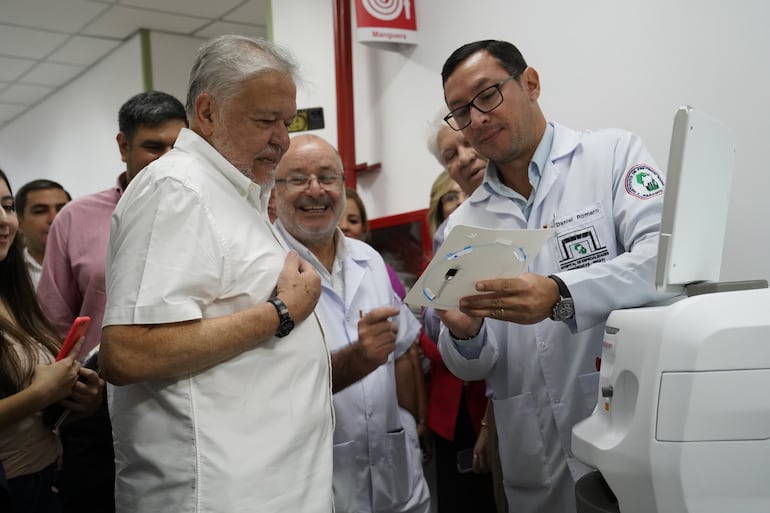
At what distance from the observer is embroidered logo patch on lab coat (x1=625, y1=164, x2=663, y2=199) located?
1.53 metres

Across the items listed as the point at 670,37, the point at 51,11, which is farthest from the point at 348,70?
the point at 51,11

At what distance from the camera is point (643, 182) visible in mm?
1557

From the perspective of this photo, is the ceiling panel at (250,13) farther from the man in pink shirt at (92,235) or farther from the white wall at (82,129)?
the man in pink shirt at (92,235)

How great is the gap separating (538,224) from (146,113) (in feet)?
4.30

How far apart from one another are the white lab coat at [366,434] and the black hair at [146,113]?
0.57 m

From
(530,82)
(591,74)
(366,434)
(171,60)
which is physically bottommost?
(366,434)

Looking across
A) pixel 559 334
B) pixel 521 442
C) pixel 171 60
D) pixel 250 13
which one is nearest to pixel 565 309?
pixel 559 334

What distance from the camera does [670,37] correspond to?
211 centimetres

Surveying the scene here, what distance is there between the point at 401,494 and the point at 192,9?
14.6ft

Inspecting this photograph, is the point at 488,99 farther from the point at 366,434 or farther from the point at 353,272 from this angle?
A: the point at 366,434

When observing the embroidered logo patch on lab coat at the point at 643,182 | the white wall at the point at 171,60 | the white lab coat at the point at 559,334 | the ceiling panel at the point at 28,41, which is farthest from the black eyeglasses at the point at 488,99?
the ceiling panel at the point at 28,41

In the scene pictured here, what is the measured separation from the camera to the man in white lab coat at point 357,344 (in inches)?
69.3

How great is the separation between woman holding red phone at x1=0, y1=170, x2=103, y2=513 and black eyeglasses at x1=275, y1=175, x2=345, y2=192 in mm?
812

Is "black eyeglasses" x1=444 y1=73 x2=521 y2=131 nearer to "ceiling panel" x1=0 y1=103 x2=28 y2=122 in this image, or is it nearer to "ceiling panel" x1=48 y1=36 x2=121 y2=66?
"ceiling panel" x1=48 y1=36 x2=121 y2=66
